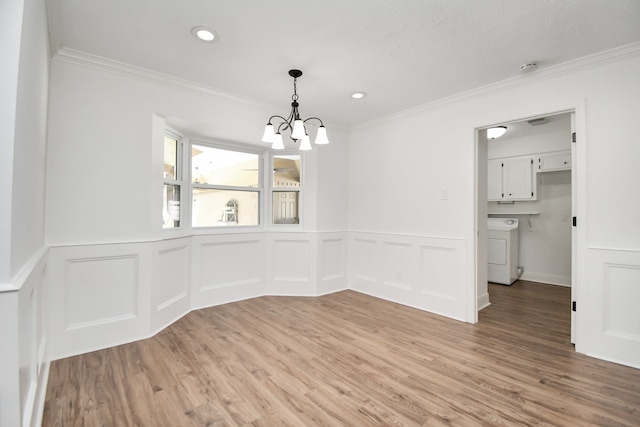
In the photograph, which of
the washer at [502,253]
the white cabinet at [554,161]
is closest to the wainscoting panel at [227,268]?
the washer at [502,253]

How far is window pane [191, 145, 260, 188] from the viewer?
3.72m

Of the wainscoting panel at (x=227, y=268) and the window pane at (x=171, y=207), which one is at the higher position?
the window pane at (x=171, y=207)

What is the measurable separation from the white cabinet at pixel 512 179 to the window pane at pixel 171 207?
17.1 feet

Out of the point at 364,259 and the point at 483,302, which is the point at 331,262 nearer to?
the point at 364,259

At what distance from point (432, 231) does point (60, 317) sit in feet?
12.2

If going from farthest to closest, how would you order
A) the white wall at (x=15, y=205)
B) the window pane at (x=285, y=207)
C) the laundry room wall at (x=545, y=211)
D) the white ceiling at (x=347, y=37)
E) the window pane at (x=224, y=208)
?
the laundry room wall at (x=545, y=211)
the window pane at (x=285, y=207)
the window pane at (x=224, y=208)
the white ceiling at (x=347, y=37)
the white wall at (x=15, y=205)

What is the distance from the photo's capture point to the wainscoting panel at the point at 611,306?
2.32 metres

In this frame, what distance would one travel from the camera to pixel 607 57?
7.91 feet

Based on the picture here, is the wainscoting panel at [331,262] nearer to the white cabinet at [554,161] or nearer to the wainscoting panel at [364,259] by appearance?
the wainscoting panel at [364,259]

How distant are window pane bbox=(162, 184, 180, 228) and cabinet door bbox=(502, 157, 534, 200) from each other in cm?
533

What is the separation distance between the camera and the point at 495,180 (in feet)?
17.8

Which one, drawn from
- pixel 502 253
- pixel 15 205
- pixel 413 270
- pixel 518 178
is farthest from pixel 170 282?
pixel 518 178

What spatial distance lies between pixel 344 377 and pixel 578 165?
2666mm

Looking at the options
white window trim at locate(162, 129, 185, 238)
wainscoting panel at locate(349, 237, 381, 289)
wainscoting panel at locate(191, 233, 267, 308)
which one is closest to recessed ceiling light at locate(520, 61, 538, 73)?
wainscoting panel at locate(349, 237, 381, 289)
